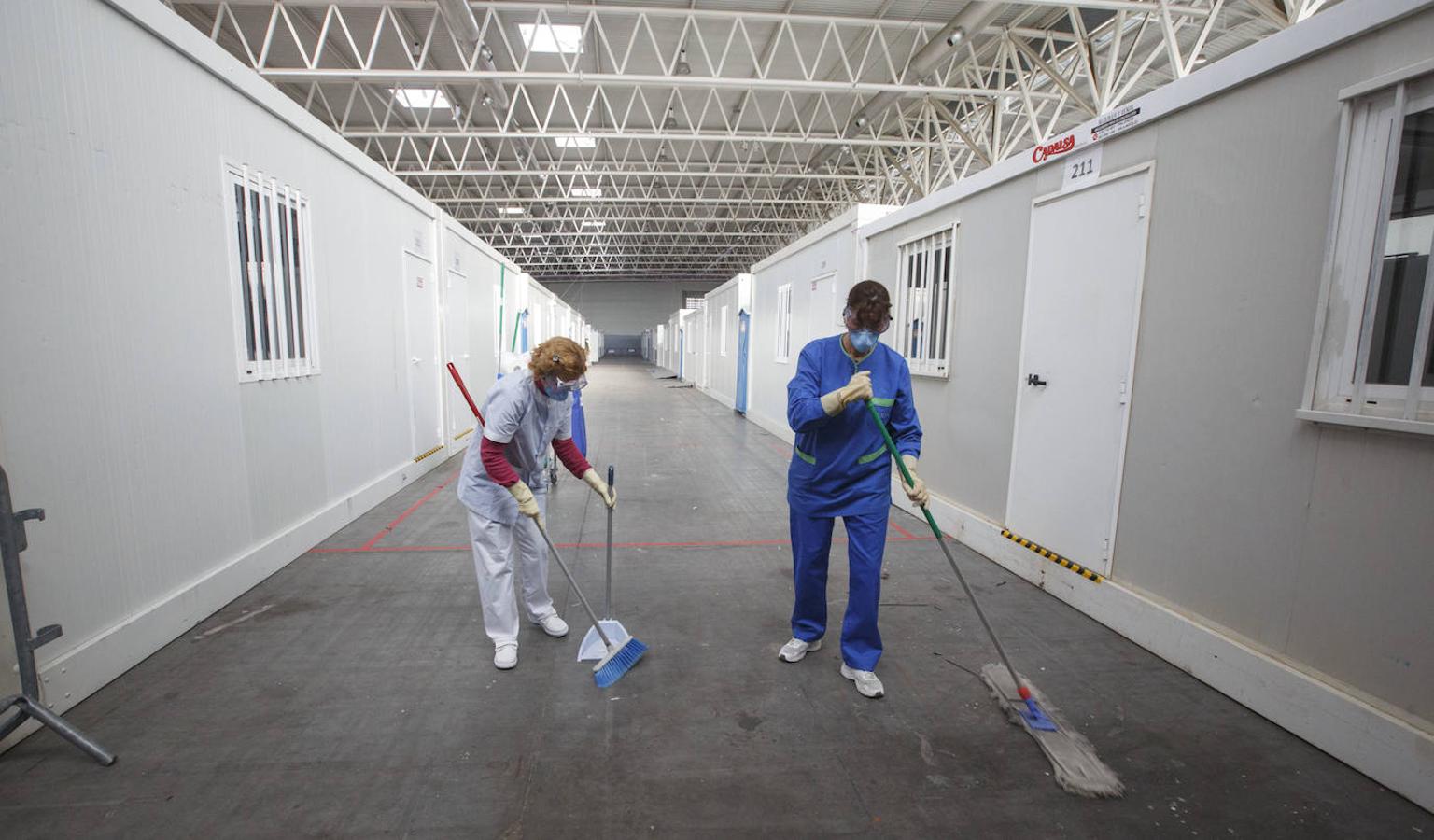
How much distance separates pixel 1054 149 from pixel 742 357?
974cm

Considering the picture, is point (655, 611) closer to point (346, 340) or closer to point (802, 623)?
point (802, 623)

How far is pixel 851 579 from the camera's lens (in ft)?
9.57

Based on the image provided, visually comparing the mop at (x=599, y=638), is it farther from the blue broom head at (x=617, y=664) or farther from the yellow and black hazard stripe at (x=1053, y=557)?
the yellow and black hazard stripe at (x=1053, y=557)

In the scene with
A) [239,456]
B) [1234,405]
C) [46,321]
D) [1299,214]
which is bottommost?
[239,456]

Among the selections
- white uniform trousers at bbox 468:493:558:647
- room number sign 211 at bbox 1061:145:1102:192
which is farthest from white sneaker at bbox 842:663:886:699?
room number sign 211 at bbox 1061:145:1102:192

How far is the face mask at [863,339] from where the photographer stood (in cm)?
283

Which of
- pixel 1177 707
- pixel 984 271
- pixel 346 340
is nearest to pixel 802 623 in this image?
A: pixel 1177 707

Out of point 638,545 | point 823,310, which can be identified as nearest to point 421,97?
point 823,310

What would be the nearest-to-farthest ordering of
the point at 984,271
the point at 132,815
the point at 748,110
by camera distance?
the point at 132,815, the point at 984,271, the point at 748,110

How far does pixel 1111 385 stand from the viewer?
12.0 feet

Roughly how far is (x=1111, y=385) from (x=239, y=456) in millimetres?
5327

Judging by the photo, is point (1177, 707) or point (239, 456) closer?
point (1177, 707)

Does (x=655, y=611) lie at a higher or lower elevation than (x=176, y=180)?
lower

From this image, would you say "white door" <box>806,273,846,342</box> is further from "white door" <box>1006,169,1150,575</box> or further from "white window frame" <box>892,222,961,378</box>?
"white door" <box>1006,169,1150,575</box>
